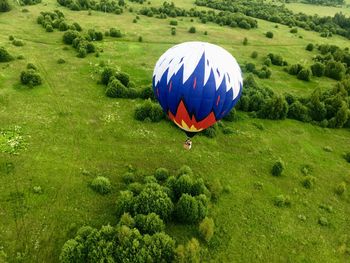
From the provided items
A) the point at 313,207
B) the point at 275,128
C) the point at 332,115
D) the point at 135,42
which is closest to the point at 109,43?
the point at 135,42

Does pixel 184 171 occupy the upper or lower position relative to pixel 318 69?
lower

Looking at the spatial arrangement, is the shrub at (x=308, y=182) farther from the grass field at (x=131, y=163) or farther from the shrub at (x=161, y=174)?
the shrub at (x=161, y=174)

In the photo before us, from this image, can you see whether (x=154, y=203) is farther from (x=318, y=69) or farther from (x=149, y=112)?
(x=318, y=69)

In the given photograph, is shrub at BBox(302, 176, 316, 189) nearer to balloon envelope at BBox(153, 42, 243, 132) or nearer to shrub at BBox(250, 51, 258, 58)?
balloon envelope at BBox(153, 42, 243, 132)

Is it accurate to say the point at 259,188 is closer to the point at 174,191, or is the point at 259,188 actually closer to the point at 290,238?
the point at 290,238

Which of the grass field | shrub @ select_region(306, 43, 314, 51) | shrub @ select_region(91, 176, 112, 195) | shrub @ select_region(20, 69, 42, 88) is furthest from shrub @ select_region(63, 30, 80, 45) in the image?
shrub @ select_region(306, 43, 314, 51)

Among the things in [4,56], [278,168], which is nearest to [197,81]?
[278,168]
